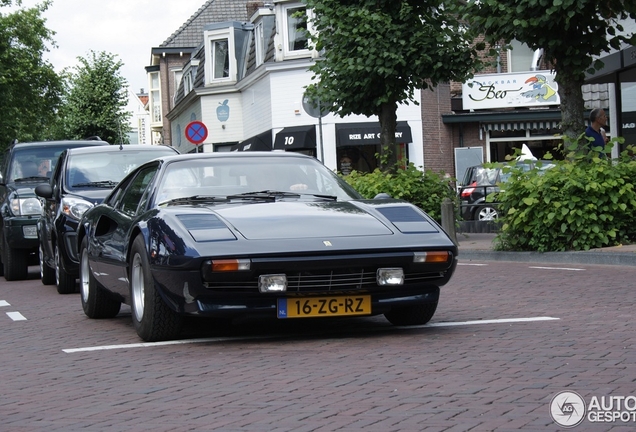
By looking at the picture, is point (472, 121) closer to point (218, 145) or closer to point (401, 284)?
point (218, 145)

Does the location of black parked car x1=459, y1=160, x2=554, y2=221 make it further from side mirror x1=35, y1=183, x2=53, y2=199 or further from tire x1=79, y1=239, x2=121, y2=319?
tire x1=79, y1=239, x2=121, y2=319

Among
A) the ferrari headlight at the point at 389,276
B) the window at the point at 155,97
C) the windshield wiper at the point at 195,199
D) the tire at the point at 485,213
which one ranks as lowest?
the ferrari headlight at the point at 389,276

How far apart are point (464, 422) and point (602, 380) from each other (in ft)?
3.94

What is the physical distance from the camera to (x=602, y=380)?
18.4ft

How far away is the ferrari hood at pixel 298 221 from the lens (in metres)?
7.12

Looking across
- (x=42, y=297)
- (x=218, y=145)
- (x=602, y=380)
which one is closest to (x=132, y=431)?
(x=602, y=380)

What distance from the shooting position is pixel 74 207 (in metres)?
12.6

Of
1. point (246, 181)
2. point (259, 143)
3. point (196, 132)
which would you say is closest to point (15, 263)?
point (246, 181)

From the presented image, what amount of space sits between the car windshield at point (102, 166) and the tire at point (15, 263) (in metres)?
3.20

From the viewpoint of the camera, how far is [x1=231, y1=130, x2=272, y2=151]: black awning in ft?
138

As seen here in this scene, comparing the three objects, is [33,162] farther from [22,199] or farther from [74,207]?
[74,207]

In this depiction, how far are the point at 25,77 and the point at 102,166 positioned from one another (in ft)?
136

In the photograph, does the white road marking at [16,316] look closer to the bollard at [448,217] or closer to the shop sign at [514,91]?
the bollard at [448,217]

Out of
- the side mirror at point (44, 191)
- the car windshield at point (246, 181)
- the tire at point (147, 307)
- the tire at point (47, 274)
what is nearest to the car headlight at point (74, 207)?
the side mirror at point (44, 191)
